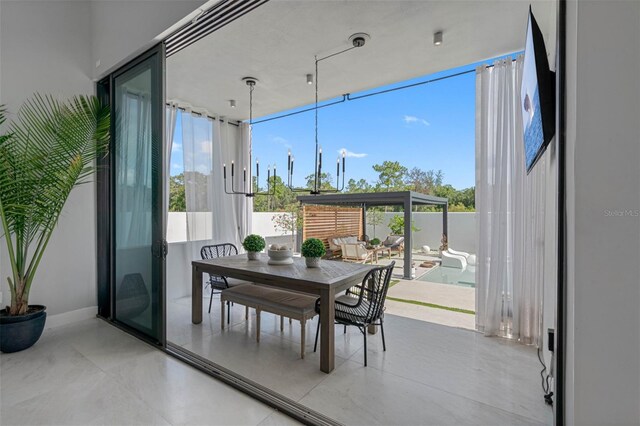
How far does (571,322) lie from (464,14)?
2.33m

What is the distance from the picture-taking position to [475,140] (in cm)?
304

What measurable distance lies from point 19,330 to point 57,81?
2.32 m

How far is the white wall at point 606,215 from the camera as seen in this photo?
758mm

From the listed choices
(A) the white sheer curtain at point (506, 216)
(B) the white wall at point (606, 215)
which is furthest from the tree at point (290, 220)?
(B) the white wall at point (606, 215)

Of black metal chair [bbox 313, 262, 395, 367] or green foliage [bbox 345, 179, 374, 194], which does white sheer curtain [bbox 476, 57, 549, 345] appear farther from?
green foliage [bbox 345, 179, 374, 194]

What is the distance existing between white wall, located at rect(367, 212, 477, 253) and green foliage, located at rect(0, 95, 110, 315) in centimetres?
886

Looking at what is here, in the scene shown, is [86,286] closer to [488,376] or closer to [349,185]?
[488,376]

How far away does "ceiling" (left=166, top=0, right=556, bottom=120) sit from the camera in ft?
7.43

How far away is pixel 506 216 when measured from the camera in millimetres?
2859

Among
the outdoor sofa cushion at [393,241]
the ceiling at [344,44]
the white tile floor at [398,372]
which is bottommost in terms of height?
the white tile floor at [398,372]

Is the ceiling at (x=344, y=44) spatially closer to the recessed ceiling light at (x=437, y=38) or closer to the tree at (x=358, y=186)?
the recessed ceiling light at (x=437, y=38)

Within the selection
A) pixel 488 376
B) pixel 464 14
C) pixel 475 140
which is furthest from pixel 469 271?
pixel 464 14

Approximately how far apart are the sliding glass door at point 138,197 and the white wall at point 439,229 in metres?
8.46

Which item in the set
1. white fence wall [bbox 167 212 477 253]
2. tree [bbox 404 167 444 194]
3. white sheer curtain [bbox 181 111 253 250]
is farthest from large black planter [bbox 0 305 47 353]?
tree [bbox 404 167 444 194]
